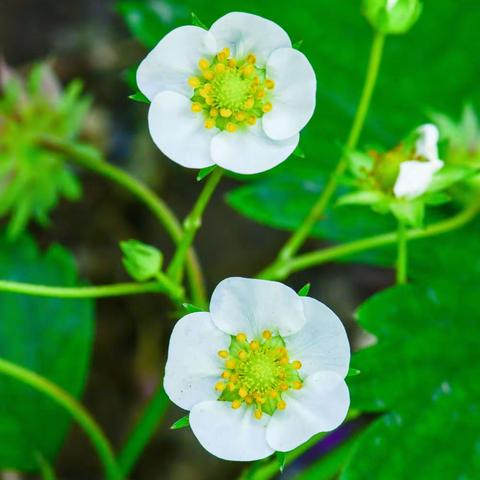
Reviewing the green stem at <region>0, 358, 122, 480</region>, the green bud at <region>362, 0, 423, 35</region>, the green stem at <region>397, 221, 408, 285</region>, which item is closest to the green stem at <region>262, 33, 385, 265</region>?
the green bud at <region>362, 0, 423, 35</region>

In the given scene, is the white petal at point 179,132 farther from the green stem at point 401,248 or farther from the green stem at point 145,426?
the green stem at point 145,426

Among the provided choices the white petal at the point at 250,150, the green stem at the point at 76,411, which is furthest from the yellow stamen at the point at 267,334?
the green stem at the point at 76,411

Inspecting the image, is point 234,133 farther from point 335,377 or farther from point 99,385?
point 99,385

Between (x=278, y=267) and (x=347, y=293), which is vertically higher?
(x=347, y=293)

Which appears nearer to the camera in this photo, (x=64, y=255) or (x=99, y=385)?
(x=64, y=255)

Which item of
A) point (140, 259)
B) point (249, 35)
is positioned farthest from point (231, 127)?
point (140, 259)

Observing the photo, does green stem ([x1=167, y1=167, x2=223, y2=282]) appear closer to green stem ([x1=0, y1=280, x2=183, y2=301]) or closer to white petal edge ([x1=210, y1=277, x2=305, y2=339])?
green stem ([x1=0, y1=280, x2=183, y2=301])

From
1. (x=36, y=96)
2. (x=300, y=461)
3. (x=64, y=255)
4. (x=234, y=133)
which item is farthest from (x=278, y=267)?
(x=300, y=461)
